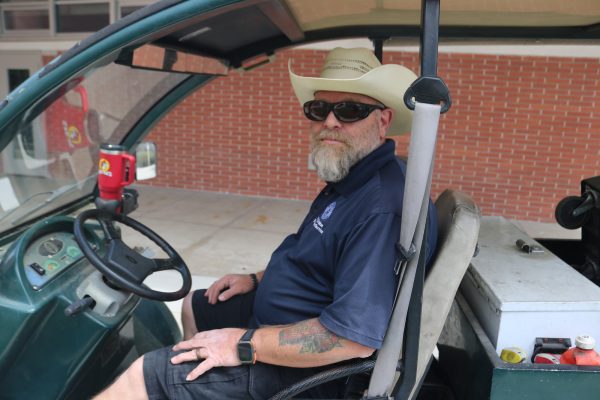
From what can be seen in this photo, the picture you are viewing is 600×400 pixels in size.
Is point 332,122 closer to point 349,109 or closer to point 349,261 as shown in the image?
point 349,109

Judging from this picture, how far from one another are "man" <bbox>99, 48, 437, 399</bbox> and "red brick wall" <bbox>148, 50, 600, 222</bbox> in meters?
5.11

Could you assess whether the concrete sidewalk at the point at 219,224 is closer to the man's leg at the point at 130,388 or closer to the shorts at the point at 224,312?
the shorts at the point at 224,312

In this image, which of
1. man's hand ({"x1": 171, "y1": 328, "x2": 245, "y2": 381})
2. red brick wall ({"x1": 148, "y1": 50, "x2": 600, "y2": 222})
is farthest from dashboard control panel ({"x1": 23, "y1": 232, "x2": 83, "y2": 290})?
red brick wall ({"x1": 148, "y1": 50, "x2": 600, "y2": 222})

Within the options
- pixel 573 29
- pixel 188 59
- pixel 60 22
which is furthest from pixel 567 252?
pixel 60 22

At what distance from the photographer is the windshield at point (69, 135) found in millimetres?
1860

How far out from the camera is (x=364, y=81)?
164cm

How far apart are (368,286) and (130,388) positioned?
798 millimetres

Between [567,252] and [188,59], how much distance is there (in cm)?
194

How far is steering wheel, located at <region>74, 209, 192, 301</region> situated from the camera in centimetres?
169

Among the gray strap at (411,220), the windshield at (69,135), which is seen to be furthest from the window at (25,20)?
the gray strap at (411,220)

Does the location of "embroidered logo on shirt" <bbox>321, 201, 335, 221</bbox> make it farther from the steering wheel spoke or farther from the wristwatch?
the steering wheel spoke

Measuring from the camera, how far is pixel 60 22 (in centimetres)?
790

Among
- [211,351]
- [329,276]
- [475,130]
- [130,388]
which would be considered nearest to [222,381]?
[211,351]

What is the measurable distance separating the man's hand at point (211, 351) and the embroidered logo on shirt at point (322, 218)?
407 mm
